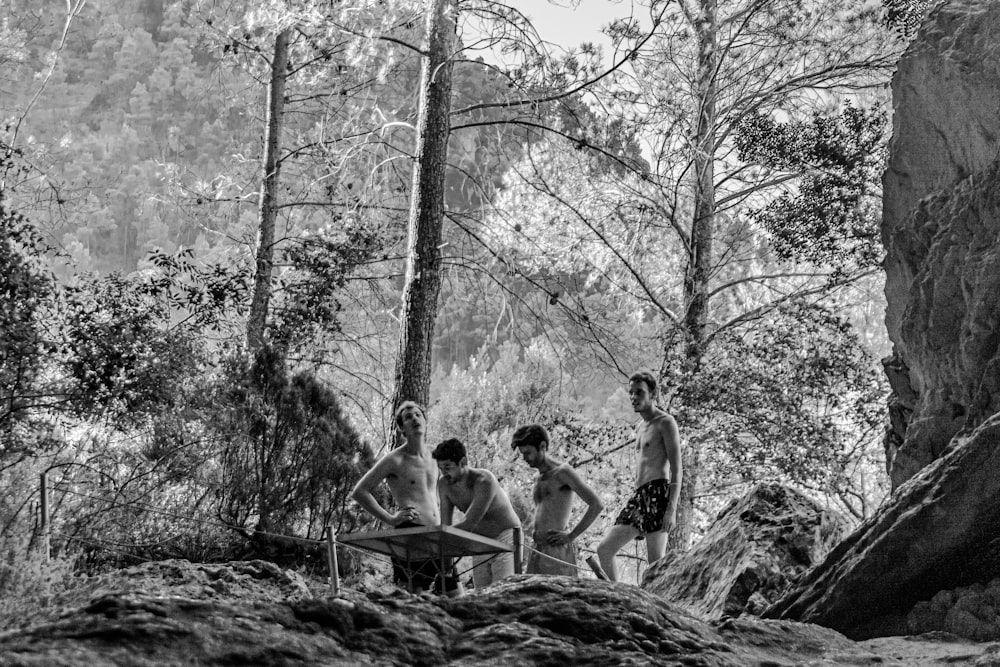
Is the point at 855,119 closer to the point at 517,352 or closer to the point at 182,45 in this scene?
the point at 517,352

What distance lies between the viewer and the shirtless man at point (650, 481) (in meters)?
5.82

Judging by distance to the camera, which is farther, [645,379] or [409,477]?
[409,477]

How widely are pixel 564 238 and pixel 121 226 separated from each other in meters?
41.0

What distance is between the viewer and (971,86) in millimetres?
4855

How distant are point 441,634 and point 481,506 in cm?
310

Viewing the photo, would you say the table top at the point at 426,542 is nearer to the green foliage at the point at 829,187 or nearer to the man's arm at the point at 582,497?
the man's arm at the point at 582,497

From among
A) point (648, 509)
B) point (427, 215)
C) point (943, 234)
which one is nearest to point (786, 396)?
point (427, 215)

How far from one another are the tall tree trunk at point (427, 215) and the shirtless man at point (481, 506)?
2874mm

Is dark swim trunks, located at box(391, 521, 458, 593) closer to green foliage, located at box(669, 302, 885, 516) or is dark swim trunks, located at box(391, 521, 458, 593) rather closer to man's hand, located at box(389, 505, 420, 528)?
man's hand, located at box(389, 505, 420, 528)

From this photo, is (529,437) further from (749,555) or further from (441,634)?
(441,634)

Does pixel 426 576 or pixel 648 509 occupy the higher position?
pixel 648 509

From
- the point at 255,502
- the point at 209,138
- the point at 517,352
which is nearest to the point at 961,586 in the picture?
the point at 255,502

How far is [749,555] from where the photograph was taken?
5.12 m

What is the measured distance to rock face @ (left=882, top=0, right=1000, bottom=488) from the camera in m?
4.35
